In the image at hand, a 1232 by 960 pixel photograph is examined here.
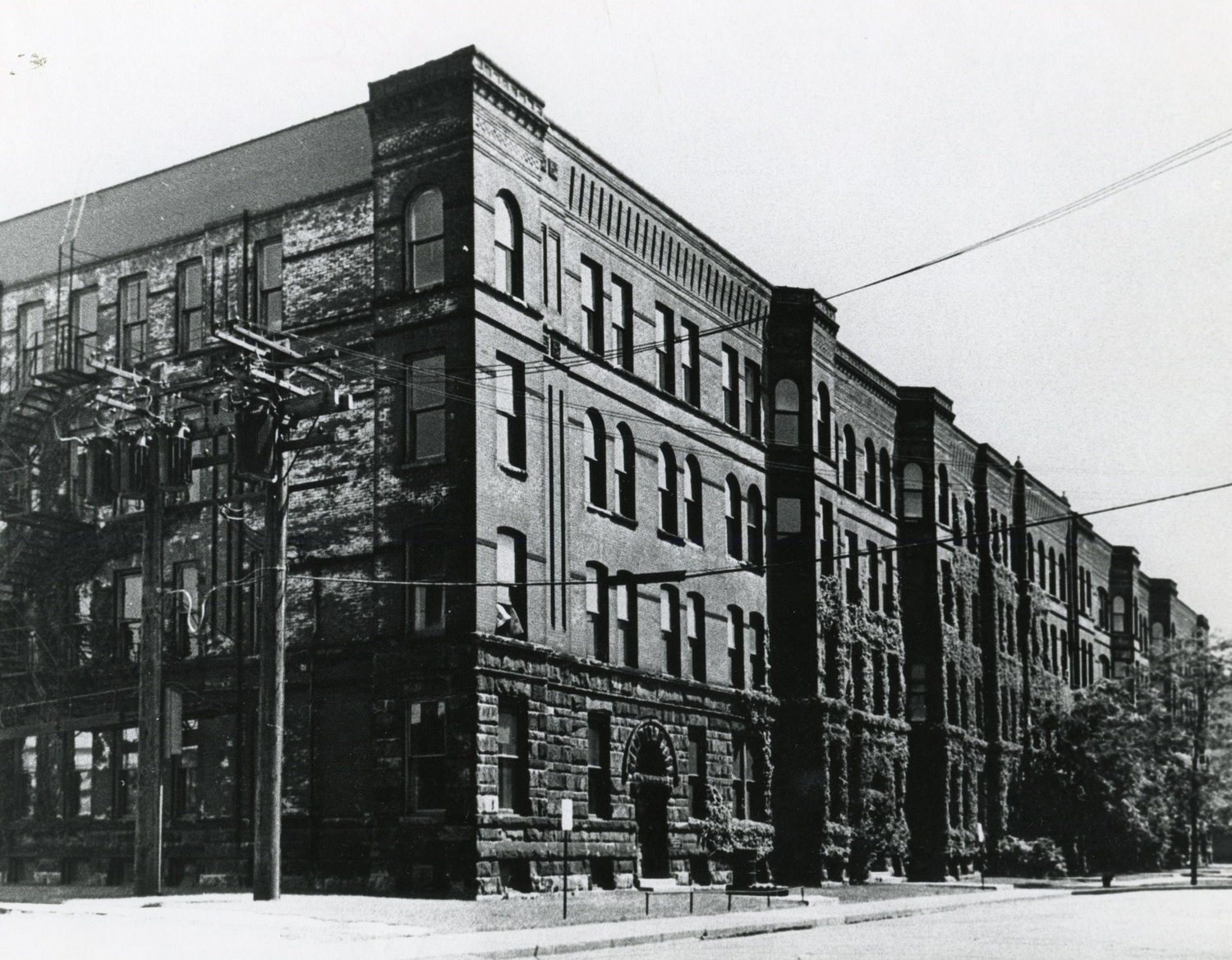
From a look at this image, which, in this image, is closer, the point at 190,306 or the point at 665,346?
the point at 190,306

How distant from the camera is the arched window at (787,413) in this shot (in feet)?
160

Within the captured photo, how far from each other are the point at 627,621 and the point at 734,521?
7.79 metres

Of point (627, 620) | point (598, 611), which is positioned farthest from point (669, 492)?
point (598, 611)

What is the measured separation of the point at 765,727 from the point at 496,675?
15.2 m

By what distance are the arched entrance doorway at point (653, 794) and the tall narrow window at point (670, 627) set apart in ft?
6.83

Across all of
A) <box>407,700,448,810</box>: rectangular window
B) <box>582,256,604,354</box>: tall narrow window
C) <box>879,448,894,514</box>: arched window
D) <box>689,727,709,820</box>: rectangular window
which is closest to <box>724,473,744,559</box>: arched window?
<box>689,727,709,820</box>: rectangular window

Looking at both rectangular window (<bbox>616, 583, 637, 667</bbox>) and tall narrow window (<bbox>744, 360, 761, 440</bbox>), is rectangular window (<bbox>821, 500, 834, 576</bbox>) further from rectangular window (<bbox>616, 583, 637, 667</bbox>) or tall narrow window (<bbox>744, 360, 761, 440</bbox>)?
rectangular window (<bbox>616, 583, 637, 667</bbox>)

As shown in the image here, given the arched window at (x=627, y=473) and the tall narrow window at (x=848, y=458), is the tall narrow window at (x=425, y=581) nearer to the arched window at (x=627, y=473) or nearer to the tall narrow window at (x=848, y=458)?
the arched window at (x=627, y=473)

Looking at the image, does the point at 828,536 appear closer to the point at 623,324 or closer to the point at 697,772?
the point at 697,772

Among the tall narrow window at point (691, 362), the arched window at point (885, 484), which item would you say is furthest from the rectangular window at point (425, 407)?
the arched window at point (885, 484)

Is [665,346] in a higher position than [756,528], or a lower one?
higher

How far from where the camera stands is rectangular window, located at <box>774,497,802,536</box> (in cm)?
4850

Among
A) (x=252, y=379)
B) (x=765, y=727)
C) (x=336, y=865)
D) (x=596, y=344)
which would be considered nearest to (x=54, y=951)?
(x=252, y=379)

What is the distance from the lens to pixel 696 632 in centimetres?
4272
